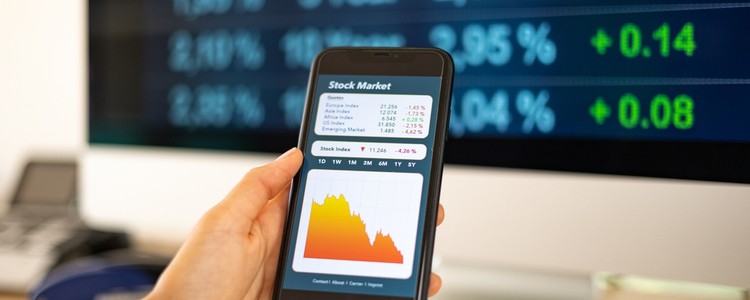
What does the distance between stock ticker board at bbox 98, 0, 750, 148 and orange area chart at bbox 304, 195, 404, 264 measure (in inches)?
12.0

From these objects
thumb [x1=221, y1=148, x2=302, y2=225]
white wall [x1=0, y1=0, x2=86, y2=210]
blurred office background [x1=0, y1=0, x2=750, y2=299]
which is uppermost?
white wall [x1=0, y1=0, x2=86, y2=210]

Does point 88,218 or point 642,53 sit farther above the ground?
point 642,53

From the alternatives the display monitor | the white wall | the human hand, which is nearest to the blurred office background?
the display monitor

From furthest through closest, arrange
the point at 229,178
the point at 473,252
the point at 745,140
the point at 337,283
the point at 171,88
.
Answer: the point at 171,88 → the point at 229,178 → the point at 473,252 → the point at 745,140 → the point at 337,283

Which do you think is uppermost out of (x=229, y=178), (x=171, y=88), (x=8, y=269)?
(x=171, y=88)

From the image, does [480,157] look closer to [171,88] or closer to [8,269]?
[171,88]

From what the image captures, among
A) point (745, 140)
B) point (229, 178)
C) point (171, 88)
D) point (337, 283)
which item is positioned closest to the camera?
point (337, 283)

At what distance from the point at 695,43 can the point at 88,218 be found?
88 centimetres

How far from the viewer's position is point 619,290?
100 centimetres

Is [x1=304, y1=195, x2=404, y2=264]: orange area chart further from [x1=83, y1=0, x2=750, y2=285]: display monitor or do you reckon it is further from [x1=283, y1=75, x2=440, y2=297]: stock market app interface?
[x1=83, y1=0, x2=750, y2=285]: display monitor

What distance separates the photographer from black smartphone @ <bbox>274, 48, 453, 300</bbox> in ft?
2.37

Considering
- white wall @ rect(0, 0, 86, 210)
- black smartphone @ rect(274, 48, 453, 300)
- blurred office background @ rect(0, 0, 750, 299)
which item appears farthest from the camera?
white wall @ rect(0, 0, 86, 210)

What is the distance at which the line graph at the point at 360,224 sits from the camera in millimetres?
724

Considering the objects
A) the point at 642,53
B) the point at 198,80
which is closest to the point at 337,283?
the point at 642,53
